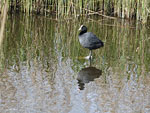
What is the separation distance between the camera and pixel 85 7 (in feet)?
32.9

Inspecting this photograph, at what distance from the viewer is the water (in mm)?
4141

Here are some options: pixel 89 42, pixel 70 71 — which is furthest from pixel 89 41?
pixel 70 71

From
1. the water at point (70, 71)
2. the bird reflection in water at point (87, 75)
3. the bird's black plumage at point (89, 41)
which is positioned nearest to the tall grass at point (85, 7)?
the water at point (70, 71)

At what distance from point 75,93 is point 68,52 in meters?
2.18

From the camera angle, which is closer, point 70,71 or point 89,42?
point 70,71

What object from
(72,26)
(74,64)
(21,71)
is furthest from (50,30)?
(21,71)

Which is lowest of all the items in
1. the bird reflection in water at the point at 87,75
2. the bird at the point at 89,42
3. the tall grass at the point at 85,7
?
the bird reflection in water at the point at 87,75

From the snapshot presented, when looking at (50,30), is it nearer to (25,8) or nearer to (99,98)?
(25,8)

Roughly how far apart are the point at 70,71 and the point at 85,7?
4.78 m

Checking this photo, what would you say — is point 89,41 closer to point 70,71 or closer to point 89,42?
point 89,42

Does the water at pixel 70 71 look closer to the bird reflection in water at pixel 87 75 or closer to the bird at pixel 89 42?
the bird reflection in water at pixel 87 75

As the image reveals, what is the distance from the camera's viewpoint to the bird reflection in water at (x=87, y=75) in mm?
5098

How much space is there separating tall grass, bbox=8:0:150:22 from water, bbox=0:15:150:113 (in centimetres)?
62

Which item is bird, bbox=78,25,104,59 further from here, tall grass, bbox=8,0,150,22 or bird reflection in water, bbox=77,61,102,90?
tall grass, bbox=8,0,150,22
